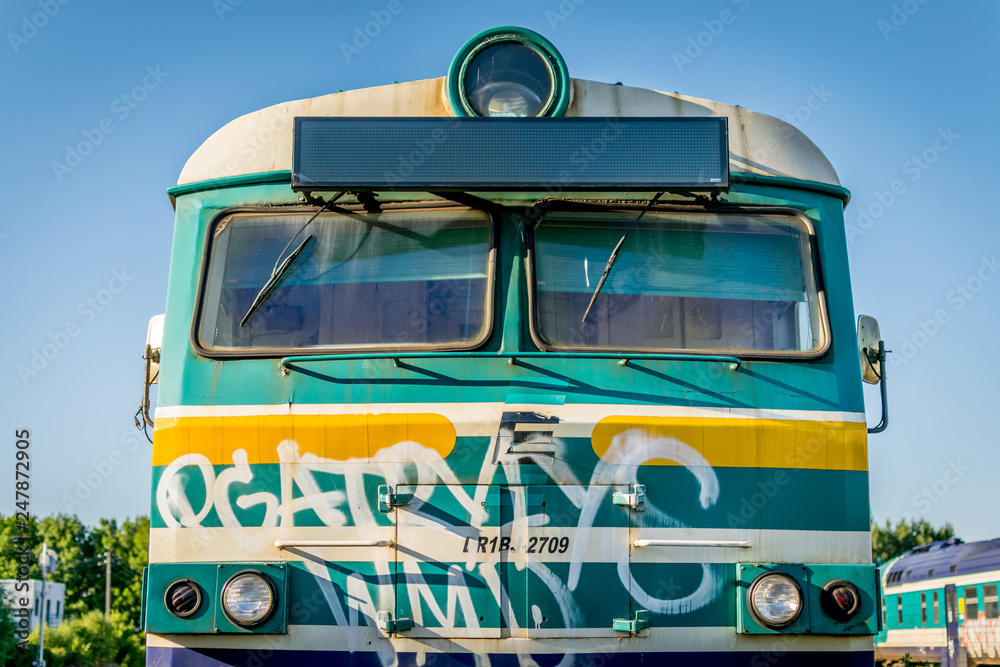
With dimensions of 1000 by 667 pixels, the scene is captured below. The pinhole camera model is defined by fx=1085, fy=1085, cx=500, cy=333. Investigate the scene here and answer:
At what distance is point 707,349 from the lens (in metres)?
4.77

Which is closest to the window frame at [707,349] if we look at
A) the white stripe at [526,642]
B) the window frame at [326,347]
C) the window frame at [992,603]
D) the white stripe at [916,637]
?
the window frame at [326,347]

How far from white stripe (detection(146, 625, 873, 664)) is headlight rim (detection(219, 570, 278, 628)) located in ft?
0.22

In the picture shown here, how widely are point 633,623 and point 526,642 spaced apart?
43 centimetres

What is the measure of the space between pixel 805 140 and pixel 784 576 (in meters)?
2.09

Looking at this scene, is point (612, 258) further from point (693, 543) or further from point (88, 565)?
point (88, 565)

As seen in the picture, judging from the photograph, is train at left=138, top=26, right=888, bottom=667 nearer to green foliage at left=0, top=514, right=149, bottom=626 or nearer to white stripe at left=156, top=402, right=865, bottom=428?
white stripe at left=156, top=402, right=865, bottom=428

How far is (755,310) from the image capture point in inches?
191

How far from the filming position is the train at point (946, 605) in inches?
790

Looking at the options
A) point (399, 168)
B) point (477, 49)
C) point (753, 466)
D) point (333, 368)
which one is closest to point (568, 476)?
point (753, 466)

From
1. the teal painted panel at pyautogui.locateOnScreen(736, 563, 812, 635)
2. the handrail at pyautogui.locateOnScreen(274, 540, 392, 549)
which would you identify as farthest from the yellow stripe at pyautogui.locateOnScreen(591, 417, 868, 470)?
the handrail at pyautogui.locateOnScreen(274, 540, 392, 549)

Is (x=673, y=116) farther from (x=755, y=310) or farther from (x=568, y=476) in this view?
(x=568, y=476)

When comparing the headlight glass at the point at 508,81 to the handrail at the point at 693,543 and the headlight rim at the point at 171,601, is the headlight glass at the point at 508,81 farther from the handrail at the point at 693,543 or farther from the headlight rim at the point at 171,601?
the headlight rim at the point at 171,601

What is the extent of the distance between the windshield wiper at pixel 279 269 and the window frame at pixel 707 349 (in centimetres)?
93

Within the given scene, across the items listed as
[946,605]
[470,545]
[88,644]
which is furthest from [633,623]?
[88,644]
